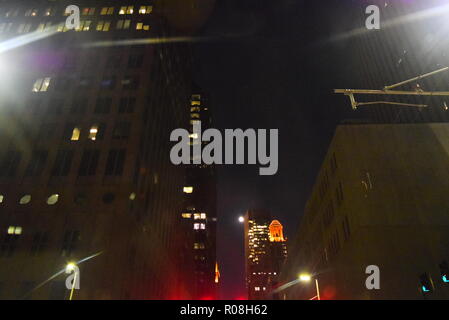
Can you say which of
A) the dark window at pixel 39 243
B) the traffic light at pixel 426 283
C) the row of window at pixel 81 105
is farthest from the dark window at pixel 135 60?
the traffic light at pixel 426 283

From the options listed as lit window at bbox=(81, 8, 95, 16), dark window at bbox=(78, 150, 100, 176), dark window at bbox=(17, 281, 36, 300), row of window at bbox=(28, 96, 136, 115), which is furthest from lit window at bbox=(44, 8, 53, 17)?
dark window at bbox=(17, 281, 36, 300)

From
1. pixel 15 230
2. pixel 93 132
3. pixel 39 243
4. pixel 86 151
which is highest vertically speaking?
pixel 93 132

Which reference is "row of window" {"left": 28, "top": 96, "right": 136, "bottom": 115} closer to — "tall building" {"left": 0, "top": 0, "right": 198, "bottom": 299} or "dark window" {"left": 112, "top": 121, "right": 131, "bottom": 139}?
"tall building" {"left": 0, "top": 0, "right": 198, "bottom": 299}

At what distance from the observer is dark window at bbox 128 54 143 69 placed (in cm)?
5177

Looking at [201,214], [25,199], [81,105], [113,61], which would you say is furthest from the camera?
[201,214]

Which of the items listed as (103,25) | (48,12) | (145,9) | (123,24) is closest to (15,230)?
(103,25)

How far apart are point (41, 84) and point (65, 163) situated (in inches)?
662

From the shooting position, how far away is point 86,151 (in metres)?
44.5

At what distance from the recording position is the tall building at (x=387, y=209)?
3334cm

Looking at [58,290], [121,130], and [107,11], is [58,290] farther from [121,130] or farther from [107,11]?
[107,11]

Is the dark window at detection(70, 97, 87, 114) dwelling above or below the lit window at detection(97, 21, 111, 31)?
below

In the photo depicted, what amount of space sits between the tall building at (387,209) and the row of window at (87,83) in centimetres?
3261

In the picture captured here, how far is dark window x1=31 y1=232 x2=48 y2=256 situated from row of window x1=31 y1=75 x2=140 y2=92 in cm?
2386

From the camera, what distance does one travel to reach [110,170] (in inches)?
1683
